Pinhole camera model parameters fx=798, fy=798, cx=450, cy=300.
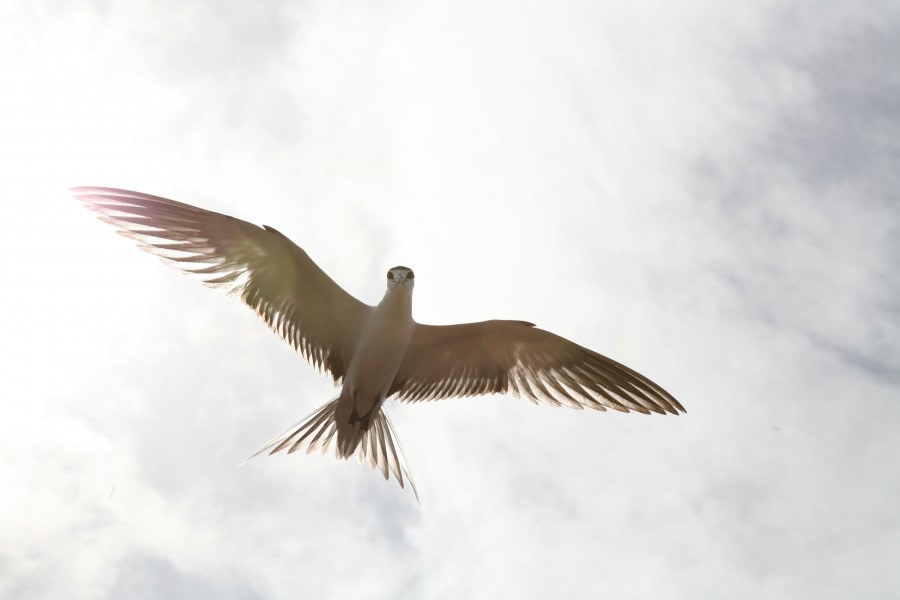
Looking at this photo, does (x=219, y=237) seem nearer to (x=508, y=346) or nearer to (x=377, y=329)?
(x=377, y=329)

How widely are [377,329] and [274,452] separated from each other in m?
1.73

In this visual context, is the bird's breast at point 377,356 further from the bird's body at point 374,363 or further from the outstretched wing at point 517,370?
the outstretched wing at point 517,370

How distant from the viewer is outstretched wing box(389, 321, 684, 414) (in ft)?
28.8

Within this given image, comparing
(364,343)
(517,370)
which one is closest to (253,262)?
(364,343)

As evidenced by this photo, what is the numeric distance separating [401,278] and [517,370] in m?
1.85

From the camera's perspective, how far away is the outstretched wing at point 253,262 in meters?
8.03

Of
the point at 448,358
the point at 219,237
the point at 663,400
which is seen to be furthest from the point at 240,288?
the point at 663,400

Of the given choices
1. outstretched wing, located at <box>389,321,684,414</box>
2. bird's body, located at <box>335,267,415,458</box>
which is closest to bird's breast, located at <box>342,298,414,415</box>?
bird's body, located at <box>335,267,415,458</box>

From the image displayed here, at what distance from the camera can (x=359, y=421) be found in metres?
8.85

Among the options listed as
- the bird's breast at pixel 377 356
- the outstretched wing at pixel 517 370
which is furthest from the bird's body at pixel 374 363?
the outstretched wing at pixel 517 370

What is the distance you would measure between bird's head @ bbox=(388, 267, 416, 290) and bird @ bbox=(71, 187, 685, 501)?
0.01 m

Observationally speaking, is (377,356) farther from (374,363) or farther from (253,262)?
(253,262)

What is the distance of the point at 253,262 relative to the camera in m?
8.39

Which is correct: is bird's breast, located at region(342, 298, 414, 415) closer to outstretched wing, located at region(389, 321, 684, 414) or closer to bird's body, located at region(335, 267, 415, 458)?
bird's body, located at region(335, 267, 415, 458)
